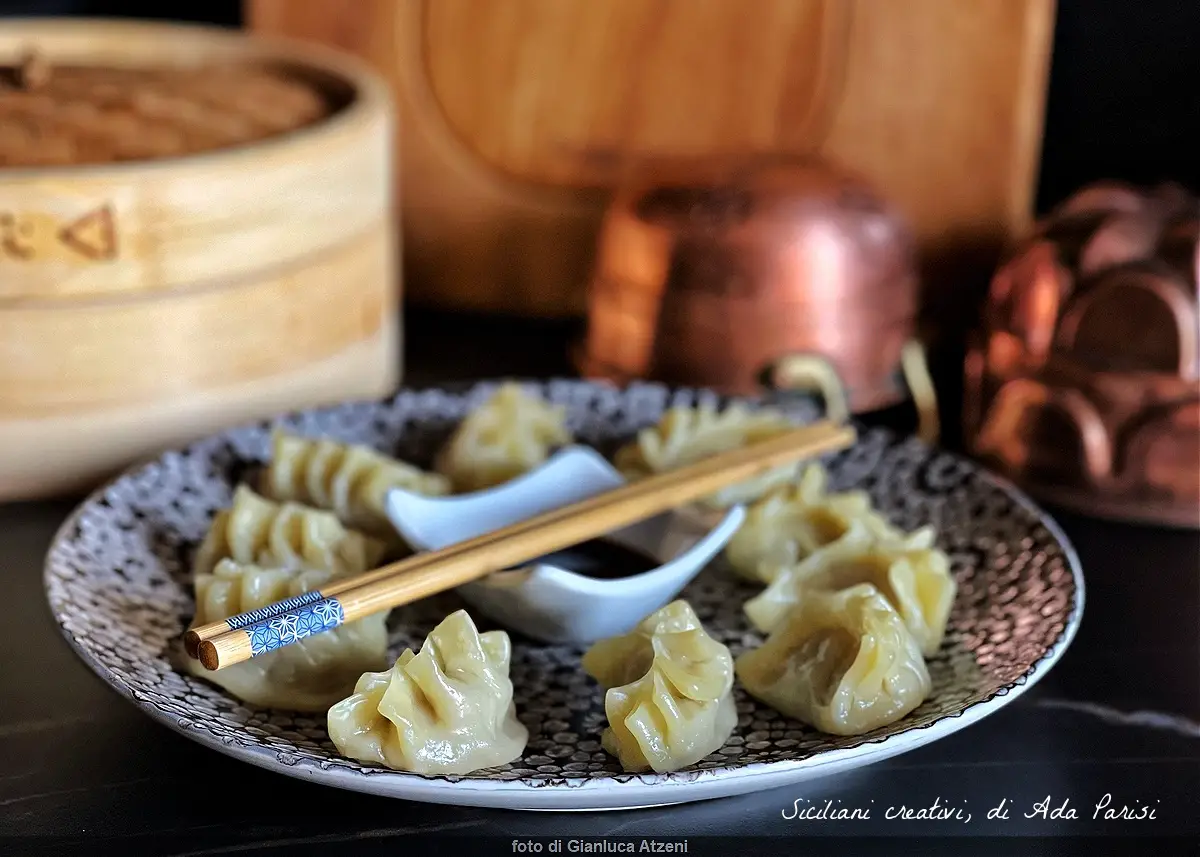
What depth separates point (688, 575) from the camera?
0.84 m

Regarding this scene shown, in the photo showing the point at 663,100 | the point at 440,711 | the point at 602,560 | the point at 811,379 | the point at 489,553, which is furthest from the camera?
the point at 663,100

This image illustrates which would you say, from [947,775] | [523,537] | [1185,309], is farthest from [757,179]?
[947,775]

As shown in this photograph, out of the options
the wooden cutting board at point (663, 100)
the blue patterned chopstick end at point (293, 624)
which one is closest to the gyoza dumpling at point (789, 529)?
the blue patterned chopstick end at point (293, 624)

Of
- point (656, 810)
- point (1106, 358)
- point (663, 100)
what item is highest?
point (663, 100)

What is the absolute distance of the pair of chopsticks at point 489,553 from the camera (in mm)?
674

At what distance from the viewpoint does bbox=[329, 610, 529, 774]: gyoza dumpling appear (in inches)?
26.1

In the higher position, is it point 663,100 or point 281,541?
point 663,100

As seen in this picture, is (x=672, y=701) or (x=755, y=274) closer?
(x=672, y=701)

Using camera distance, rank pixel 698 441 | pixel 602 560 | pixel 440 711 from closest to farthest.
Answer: pixel 440 711 < pixel 602 560 < pixel 698 441

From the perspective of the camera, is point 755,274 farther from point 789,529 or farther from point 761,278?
point 789,529

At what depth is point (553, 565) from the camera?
89cm

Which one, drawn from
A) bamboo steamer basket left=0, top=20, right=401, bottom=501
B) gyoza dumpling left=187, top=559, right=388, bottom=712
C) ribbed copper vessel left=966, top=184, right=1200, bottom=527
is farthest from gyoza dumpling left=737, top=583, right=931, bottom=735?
bamboo steamer basket left=0, top=20, right=401, bottom=501

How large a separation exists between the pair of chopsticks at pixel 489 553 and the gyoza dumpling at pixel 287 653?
3 centimetres

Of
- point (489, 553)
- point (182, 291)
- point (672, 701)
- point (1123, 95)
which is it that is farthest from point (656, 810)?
point (1123, 95)
